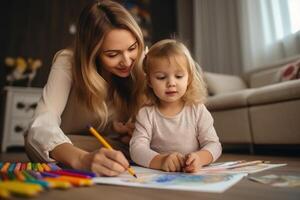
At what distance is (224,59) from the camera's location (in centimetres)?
298

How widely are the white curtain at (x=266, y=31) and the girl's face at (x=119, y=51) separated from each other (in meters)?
1.79

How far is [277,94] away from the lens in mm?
1381

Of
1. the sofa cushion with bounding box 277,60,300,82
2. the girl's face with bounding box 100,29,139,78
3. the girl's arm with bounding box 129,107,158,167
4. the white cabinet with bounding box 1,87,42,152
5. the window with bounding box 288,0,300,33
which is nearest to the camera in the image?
the girl's arm with bounding box 129,107,158,167

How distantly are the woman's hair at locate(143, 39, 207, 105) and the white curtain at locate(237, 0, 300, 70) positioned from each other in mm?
1693

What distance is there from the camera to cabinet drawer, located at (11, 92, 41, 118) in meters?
2.42

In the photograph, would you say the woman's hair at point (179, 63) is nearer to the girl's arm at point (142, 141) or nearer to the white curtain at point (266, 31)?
the girl's arm at point (142, 141)

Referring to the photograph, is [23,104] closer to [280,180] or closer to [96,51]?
[96,51]

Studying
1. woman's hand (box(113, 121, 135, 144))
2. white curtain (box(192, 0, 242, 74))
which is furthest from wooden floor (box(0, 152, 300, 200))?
white curtain (box(192, 0, 242, 74))

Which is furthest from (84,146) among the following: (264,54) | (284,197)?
(264,54)

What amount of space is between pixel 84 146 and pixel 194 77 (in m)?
0.45

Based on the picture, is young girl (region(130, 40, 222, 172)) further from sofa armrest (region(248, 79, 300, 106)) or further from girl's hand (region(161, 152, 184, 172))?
sofa armrest (region(248, 79, 300, 106))

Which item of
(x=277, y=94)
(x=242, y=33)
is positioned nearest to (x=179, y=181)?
(x=277, y=94)

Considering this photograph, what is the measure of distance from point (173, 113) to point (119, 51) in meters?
0.26

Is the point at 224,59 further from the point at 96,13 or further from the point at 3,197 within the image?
the point at 3,197
